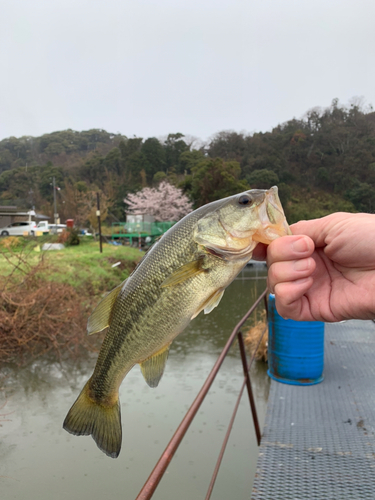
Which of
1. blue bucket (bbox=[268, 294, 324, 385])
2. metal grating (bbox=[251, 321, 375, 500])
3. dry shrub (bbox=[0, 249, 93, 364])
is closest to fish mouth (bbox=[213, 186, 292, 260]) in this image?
metal grating (bbox=[251, 321, 375, 500])

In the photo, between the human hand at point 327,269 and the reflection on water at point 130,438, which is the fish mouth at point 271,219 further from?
the reflection on water at point 130,438

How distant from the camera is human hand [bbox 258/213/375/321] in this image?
1369 millimetres

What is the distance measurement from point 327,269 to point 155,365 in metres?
0.89

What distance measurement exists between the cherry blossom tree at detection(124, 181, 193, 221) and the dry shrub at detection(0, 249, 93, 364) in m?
27.7

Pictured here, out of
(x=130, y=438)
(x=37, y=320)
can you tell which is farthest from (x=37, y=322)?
(x=130, y=438)

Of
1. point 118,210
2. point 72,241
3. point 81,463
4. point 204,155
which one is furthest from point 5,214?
point 81,463

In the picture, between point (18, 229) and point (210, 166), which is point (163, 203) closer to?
point (210, 166)

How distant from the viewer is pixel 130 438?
5176 mm

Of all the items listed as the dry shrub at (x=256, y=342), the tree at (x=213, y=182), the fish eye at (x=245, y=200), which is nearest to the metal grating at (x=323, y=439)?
the fish eye at (x=245, y=200)

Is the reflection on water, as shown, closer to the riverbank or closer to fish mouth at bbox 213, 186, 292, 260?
the riverbank

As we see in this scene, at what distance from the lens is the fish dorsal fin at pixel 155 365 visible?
4.25 feet

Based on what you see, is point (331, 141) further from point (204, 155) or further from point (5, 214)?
point (5, 214)

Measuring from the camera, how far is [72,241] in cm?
2245

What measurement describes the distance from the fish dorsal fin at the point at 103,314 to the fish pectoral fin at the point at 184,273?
20 cm
